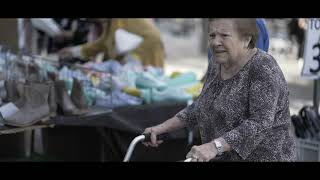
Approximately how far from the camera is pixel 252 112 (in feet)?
8.32

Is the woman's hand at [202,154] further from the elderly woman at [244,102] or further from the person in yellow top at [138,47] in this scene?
the person in yellow top at [138,47]

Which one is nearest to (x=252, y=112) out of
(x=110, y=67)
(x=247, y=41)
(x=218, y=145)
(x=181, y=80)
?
(x=218, y=145)

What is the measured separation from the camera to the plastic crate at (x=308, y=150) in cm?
A: 411

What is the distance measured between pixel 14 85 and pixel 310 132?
2.17m

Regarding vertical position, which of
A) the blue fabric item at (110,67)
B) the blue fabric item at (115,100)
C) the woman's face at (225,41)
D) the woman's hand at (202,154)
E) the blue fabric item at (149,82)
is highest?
the woman's face at (225,41)

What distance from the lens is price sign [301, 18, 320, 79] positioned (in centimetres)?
423

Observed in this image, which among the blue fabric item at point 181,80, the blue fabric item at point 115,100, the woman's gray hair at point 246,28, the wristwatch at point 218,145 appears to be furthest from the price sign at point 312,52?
the wristwatch at point 218,145

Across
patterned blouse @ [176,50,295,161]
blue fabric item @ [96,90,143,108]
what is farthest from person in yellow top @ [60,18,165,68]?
patterned blouse @ [176,50,295,161]

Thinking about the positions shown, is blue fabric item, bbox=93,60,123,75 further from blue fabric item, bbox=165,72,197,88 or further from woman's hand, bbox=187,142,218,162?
woman's hand, bbox=187,142,218,162

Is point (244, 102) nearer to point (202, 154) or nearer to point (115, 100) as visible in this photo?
point (202, 154)

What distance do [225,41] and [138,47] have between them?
295 centimetres

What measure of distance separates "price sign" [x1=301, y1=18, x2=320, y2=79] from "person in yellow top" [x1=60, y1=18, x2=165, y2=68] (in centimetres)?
162

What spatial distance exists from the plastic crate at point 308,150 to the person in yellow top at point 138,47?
175 cm

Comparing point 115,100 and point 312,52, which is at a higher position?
point 312,52
